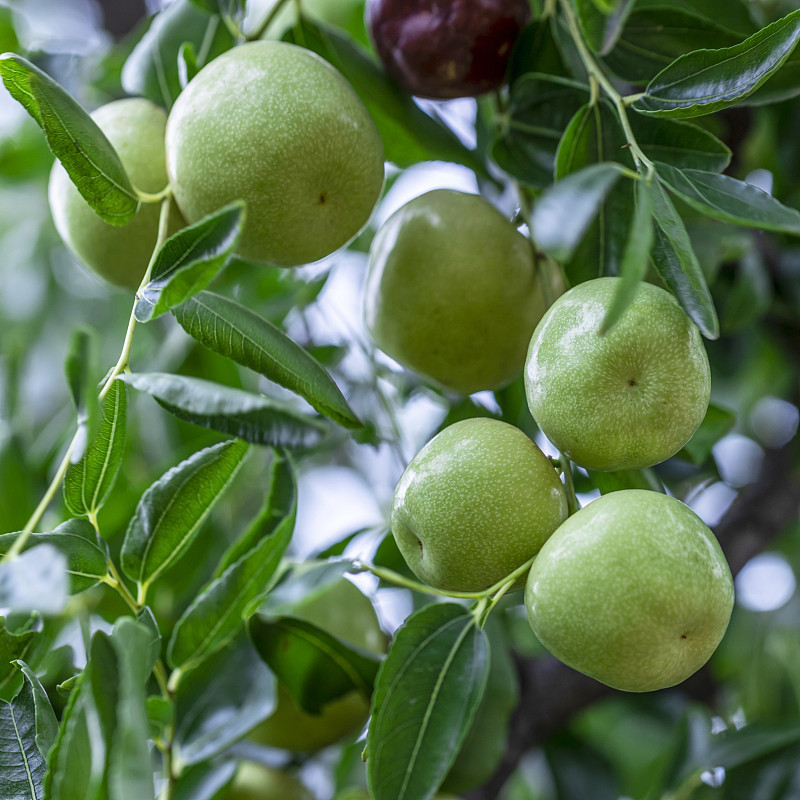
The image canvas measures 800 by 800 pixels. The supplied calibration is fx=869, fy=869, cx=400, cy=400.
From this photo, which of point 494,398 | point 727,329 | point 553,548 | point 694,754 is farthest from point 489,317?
point 694,754

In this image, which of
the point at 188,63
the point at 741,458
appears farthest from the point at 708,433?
the point at 741,458

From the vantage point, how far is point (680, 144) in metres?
0.72

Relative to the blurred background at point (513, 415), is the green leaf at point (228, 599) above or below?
above

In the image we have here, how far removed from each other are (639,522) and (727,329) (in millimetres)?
682

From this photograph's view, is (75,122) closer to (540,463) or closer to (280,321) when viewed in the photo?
(540,463)

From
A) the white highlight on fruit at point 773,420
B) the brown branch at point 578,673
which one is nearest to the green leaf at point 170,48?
the brown branch at point 578,673

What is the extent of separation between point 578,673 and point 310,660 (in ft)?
1.68

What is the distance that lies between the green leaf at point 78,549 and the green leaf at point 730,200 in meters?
0.47

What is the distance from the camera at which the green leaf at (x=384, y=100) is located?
0.93 m

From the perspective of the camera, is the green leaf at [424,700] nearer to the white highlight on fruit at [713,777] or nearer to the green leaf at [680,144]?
the green leaf at [680,144]

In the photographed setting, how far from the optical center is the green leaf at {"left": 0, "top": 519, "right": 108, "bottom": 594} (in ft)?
1.91

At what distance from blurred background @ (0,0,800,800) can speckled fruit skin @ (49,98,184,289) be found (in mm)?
254

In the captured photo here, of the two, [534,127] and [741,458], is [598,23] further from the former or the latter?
[741,458]

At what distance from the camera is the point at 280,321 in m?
1.21
